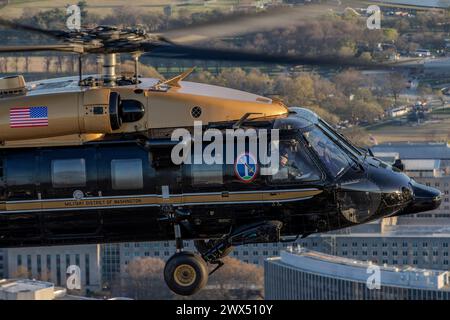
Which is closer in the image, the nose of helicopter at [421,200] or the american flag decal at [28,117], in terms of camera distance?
the american flag decal at [28,117]

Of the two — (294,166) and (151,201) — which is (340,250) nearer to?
(294,166)

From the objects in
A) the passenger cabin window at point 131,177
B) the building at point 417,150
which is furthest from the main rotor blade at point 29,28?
the building at point 417,150

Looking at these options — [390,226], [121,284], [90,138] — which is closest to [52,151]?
[90,138]

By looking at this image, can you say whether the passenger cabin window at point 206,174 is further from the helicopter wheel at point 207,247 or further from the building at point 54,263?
the building at point 54,263

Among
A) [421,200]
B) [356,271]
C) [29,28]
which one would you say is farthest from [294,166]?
[356,271]

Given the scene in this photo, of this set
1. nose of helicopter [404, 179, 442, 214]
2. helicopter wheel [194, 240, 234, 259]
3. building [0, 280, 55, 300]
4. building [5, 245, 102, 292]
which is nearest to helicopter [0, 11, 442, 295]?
helicopter wheel [194, 240, 234, 259]

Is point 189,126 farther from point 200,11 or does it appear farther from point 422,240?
point 200,11
